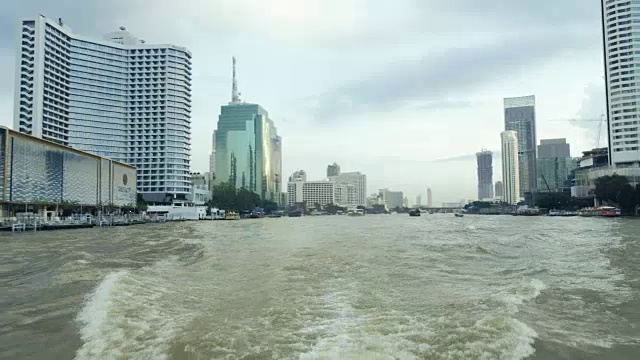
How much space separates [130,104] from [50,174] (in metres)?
54.9

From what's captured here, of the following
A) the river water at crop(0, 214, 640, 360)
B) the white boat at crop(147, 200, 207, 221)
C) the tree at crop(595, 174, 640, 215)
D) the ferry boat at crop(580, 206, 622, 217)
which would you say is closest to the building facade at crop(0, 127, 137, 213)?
the white boat at crop(147, 200, 207, 221)

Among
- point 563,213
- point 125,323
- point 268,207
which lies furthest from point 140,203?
point 125,323

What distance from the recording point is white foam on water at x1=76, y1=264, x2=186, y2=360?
631cm

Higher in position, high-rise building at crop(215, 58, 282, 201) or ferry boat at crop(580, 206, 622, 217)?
high-rise building at crop(215, 58, 282, 201)

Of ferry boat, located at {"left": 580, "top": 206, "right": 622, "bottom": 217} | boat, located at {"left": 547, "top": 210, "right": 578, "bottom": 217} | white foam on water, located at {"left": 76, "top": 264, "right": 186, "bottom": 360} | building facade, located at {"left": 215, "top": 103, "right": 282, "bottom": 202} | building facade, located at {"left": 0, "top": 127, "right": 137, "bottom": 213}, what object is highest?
building facade, located at {"left": 215, "top": 103, "right": 282, "bottom": 202}

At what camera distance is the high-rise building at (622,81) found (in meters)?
96.5

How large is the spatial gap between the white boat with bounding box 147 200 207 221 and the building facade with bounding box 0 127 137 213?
17.4 meters

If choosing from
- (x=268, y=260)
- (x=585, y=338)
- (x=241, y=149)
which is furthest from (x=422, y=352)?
(x=241, y=149)

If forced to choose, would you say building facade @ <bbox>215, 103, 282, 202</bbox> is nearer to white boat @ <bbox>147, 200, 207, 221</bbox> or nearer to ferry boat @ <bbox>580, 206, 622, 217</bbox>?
white boat @ <bbox>147, 200, 207, 221</bbox>

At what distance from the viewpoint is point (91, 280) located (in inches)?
480

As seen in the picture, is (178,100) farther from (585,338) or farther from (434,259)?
(585,338)

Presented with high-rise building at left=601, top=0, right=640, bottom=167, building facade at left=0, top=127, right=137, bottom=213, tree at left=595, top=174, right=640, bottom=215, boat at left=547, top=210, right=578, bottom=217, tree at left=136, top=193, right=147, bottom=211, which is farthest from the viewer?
boat at left=547, top=210, right=578, bottom=217

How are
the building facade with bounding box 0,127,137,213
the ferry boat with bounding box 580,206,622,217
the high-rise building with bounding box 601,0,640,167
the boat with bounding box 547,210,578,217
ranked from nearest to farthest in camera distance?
the building facade with bounding box 0,127,137,213
the ferry boat with bounding box 580,206,622,217
the high-rise building with bounding box 601,0,640,167
the boat with bounding box 547,210,578,217

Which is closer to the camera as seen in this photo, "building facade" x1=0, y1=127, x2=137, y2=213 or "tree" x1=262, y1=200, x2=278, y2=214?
"building facade" x1=0, y1=127, x2=137, y2=213
